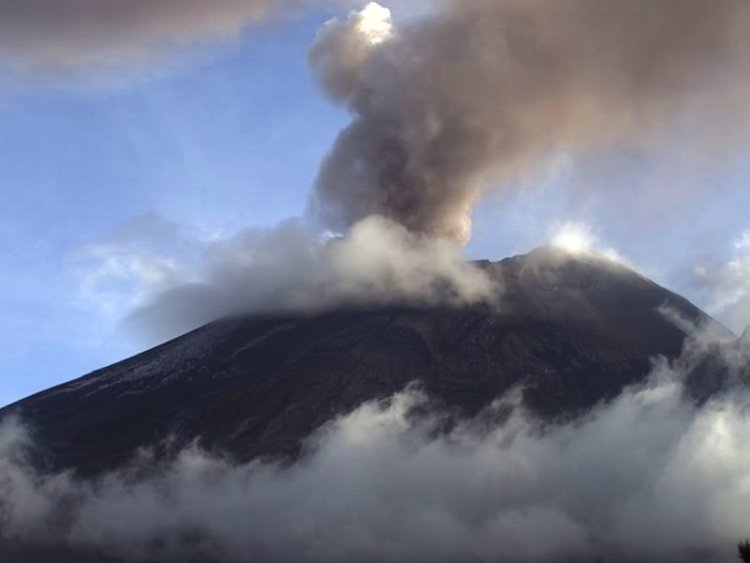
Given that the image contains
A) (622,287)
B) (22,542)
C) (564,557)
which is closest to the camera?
(22,542)

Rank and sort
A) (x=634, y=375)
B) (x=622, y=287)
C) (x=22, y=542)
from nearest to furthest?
1. (x=22, y=542)
2. (x=634, y=375)
3. (x=622, y=287)

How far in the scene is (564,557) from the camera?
10269cm

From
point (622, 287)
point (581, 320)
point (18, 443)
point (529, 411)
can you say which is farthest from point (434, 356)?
point (18, 443)

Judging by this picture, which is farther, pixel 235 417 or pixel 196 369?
pixel 196 369

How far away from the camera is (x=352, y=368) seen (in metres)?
101

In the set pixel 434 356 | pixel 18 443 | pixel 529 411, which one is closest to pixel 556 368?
pixel 529 411

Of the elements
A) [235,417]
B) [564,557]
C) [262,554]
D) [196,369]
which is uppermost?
[196,369]

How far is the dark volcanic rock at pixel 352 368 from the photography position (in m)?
100

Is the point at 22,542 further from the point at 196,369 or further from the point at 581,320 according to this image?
the point at 581,320

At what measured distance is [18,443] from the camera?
103 metres

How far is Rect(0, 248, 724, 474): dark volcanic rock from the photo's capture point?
100 meters

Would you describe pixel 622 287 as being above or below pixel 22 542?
above

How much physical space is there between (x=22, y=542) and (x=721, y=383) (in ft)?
210

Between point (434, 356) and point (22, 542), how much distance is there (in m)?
36.8
